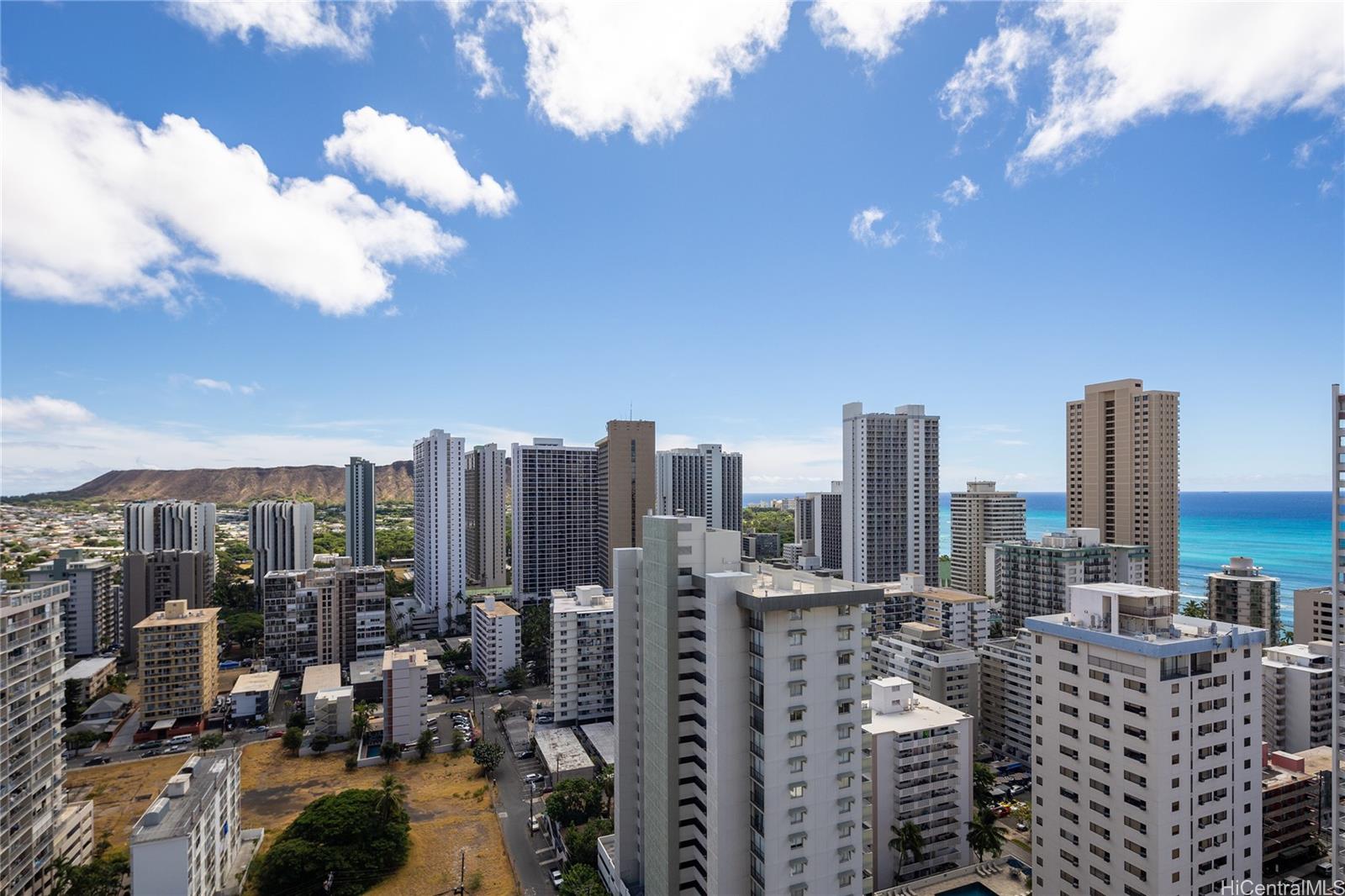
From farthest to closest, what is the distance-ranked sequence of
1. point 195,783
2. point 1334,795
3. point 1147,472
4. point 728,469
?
point 728,469
point 1147,472
point 195,783
point 1334,795

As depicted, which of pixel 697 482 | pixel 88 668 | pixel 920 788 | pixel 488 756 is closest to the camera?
pixel 920 788

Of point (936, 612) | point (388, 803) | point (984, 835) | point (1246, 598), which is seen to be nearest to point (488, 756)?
point (388, 803)

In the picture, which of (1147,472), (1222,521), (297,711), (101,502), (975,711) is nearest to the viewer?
(975,711)

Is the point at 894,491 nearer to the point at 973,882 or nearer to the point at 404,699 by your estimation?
the point at 973,882

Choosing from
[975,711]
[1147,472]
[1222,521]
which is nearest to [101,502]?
[975,711]

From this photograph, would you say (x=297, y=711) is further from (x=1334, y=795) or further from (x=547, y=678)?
(x=1334, y=795)

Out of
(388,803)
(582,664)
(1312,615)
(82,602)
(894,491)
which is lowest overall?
(388,803)

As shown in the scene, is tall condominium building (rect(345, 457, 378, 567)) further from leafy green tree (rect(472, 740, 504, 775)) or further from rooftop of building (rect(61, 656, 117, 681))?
leafy green tree (rect(472, 740, 504, 775))

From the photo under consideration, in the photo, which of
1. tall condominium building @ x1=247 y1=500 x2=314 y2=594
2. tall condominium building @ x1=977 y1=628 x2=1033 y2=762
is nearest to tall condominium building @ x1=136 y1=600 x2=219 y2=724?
tall condominium building @ x1=247 y1=500 x2=314 y2=594
